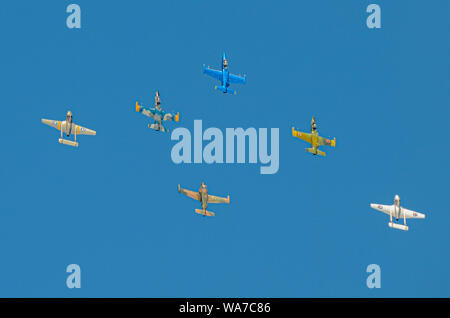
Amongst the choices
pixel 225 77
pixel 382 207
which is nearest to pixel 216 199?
pixel 225 77

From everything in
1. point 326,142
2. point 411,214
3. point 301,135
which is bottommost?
point 411,214

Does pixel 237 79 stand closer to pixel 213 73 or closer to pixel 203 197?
pixel 213 73

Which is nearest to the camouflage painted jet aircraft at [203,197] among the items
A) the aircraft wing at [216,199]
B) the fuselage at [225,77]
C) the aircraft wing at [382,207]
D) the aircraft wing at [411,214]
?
the aircraft wing at [216,199]

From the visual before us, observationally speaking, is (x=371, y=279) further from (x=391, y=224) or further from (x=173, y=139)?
(x=173, y=139)

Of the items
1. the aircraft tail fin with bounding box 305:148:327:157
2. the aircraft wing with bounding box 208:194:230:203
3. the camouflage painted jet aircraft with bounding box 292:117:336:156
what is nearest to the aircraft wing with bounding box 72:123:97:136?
the aircraft wing with bounding box 208:194:230:203
